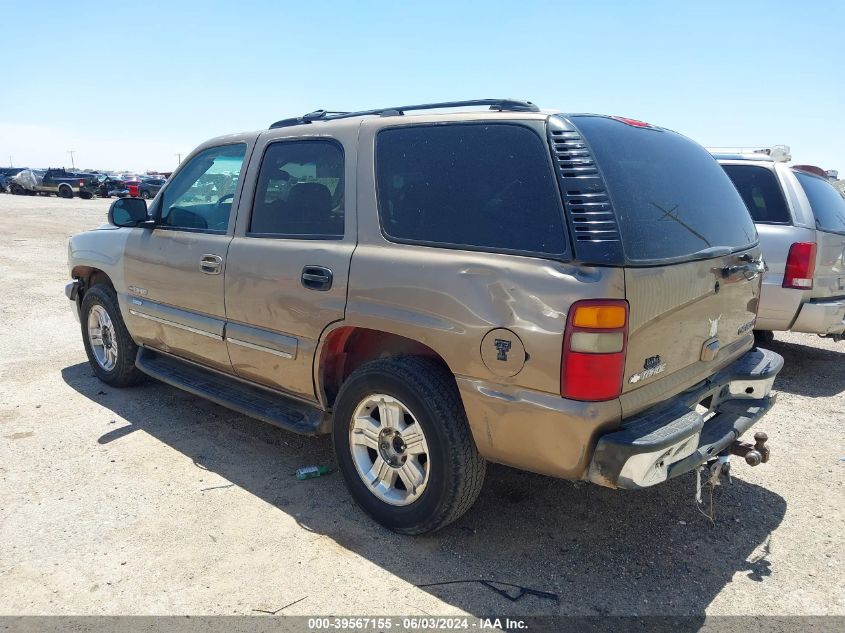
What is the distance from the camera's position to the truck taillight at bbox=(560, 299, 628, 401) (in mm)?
2488

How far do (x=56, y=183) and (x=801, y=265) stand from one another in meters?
40.1

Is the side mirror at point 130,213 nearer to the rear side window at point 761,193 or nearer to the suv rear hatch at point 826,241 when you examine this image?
the rear side window at point 761,193

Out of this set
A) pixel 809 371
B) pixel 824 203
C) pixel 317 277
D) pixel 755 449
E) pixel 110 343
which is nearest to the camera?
pixel 755 449

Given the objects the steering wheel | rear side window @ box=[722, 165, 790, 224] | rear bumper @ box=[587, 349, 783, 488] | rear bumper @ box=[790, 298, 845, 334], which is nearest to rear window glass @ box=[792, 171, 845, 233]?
rear side window @ box=[722, 165, 790, 224]

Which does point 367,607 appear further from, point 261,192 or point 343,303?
point 261,192

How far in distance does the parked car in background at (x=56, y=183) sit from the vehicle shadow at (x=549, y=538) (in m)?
36.6

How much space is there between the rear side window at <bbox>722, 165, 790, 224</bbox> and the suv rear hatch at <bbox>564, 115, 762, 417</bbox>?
104 inches

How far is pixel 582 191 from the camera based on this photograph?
102 inches

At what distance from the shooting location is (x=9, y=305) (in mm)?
8352

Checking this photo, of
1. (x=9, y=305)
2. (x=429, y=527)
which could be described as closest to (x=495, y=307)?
(x=429, y=527)

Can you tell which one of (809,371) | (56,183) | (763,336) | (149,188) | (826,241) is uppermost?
(56,183)

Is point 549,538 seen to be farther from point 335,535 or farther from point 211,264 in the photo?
point 211,264

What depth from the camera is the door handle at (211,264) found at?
12.9 feet

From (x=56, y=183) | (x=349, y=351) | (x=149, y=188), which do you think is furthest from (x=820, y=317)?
(x=56, y=183)
